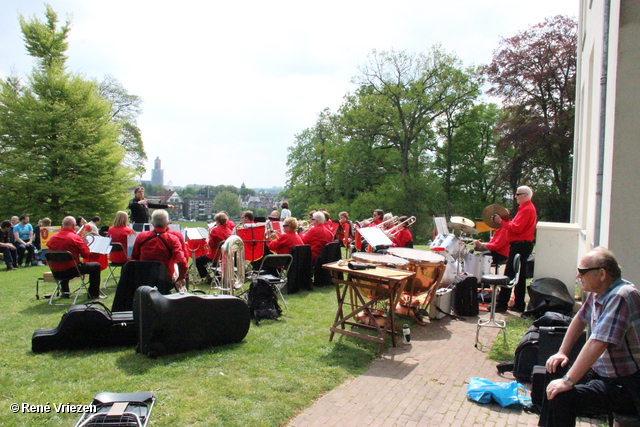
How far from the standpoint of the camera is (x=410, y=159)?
102ft

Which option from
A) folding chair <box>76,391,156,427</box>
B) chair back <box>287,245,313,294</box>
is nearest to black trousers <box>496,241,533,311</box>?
chair back <box>287,245,313,294</box>

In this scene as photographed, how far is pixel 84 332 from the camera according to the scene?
16.6 ft

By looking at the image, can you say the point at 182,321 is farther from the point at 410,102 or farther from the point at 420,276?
the point at 410,102

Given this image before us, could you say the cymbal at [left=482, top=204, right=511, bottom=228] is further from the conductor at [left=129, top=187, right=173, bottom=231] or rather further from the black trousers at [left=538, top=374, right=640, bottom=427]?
the conductor at [left=129, top=187, right=173, bottom=231]

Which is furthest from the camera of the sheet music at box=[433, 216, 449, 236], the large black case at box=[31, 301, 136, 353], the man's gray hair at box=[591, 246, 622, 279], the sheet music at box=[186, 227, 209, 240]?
the sheet music at box=[186, 227, 209, 240]

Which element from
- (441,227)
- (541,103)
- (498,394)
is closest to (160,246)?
(498,394)

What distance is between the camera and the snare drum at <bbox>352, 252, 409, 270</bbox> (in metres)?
5.88

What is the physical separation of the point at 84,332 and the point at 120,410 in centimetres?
212

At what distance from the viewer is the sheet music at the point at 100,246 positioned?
A: 25.5 ft

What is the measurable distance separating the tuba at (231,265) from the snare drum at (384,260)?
1.91 m

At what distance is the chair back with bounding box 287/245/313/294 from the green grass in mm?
2554

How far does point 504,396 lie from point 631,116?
305 centimetres

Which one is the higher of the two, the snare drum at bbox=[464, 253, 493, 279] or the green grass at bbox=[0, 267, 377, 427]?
the snare drum at bbox=[464, 253, 493, 279]

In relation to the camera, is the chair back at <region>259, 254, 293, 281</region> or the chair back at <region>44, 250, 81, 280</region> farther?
the chair back at <region>259, 254, 293, 281</region>
